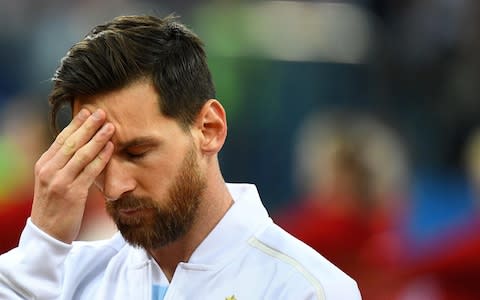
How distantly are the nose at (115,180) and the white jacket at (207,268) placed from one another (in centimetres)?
20

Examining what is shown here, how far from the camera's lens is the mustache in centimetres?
327

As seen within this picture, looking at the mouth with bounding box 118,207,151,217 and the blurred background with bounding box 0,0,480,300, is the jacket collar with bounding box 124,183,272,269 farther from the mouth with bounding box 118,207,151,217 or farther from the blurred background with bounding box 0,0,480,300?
the blurred background with bounding box 0,0,480,300

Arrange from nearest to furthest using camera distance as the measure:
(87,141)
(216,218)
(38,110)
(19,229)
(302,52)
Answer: (87,141)
(216,218)
(19,229)
(38,110)
(302,52)

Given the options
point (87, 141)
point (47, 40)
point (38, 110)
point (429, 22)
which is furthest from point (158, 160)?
point (429, 22)

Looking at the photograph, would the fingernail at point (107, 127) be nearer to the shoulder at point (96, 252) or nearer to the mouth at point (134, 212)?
the mouth at point (134, 212)

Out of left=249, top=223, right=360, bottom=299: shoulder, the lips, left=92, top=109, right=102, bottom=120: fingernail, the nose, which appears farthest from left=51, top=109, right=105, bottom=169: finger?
left=249, top=223, right=360, bottom=299: shoulder

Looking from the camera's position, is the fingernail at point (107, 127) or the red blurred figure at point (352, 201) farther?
the red blurred figure at point (352, 201)

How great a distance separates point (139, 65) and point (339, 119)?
4791 millimetres

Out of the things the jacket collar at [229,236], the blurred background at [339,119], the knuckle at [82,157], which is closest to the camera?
the knuckle at [82,157]

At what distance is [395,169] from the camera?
7875 millimetres

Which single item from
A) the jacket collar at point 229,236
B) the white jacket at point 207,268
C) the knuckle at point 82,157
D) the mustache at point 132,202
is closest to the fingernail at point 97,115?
the knuckle at point 82,157

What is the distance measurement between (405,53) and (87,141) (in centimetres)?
601

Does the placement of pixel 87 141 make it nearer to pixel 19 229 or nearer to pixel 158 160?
pixel 158 160

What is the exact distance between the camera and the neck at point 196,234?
11.3 ft
